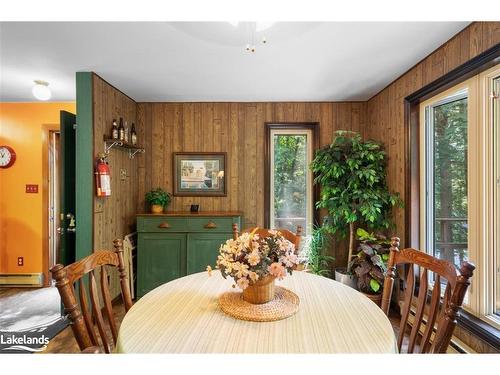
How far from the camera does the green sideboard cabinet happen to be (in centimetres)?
286

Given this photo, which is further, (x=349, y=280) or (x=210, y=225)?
(x=210, y=225)

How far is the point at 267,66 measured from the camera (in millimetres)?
2314

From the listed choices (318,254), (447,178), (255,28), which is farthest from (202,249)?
(447,178)

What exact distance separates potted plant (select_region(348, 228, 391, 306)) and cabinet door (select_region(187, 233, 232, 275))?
1.43m

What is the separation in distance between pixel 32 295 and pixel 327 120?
4225 millimetres

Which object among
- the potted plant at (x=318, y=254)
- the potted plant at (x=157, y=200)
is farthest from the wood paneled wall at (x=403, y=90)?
the potted plant at (x=157, y=200)

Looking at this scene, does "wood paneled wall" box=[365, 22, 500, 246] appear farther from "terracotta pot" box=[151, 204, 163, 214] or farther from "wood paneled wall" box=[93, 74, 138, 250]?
"wood paneled wall" box=[93, 74, 138, 250]

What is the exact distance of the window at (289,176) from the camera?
334 centimetres

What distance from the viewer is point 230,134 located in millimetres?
3307

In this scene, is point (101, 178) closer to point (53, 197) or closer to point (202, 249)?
point (202, 249)

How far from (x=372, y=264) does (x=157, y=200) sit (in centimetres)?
248

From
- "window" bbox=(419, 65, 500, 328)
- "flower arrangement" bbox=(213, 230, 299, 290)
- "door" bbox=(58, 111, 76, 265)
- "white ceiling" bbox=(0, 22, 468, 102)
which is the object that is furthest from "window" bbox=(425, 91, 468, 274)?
"door" bbox=(58, 111, 76, 265)
